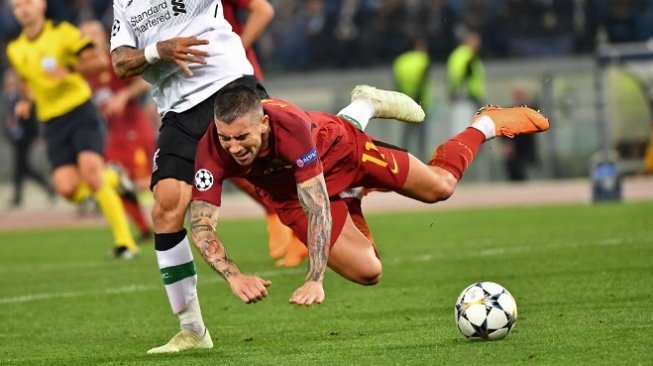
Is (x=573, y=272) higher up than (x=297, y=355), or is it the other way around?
(x=297, y=355)

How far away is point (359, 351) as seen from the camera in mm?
7086

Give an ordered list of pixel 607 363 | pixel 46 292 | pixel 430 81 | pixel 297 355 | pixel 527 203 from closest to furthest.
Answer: pixel 607 363
pixel 297 355
pixel 46 292
pixel 527 203
pixel 430 81

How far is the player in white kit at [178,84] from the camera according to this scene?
777 cm

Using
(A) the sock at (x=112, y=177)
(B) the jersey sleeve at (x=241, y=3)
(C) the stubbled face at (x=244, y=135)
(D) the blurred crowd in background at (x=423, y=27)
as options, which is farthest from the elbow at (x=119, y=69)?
(D) the blurred crowd in background at (x=423, y=27)

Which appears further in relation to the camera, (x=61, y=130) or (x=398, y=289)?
(x=61, y=130)

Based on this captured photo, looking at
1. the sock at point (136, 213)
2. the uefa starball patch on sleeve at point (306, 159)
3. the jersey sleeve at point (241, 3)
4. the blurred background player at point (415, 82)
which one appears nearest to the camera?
the uefa starball patch on sleeve at point (306, 159)

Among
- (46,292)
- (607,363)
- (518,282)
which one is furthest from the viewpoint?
(46,292)

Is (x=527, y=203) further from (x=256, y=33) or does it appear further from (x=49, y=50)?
(x=256, y=33)

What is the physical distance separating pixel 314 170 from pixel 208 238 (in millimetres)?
614

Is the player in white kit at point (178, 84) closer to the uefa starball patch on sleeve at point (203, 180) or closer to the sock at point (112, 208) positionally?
the uefa starball patch on sleeve at point (203, 180)

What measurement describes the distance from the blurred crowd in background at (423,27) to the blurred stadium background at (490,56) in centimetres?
2

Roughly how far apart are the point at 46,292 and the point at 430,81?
1410cm

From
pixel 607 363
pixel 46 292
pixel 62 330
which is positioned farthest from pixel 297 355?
pixel 46 292

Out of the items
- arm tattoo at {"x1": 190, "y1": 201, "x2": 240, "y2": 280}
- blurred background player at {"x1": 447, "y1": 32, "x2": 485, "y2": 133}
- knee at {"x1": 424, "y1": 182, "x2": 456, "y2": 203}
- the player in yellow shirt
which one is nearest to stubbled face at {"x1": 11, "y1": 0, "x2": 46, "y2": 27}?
the player in yellow shirt
